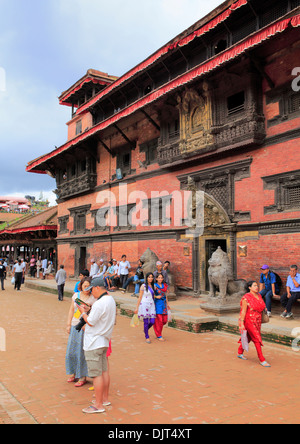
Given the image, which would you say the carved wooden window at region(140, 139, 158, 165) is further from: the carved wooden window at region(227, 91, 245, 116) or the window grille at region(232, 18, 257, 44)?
the window grille at region(232, 18, 257, 44)

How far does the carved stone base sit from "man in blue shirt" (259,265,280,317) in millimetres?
776

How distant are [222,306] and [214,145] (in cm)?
598

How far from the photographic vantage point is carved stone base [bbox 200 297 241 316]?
32.7 ft

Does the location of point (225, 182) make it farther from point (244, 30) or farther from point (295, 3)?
point (295, 3)

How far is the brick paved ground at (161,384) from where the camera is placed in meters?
4.36

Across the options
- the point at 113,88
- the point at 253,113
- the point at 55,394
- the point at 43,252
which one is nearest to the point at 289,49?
the point at 253,113

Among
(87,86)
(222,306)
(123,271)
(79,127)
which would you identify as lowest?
(222,306)

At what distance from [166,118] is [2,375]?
12.9 m

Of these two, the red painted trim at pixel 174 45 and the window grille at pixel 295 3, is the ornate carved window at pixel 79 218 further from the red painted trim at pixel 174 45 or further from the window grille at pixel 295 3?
the window grille at pixel 295 3

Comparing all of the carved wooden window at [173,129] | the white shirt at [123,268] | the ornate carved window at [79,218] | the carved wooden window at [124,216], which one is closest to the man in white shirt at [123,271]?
the white shirt at [123,268]

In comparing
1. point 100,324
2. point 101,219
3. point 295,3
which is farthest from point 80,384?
point 101,219

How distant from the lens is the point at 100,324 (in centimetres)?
448

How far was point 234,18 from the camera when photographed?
12914 millimetres

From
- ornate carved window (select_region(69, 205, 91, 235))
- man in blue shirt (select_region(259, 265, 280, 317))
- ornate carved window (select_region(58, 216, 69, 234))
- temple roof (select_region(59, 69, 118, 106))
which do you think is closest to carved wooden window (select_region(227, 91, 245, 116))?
man in blue shirt (select_region(259, 265, 280, 317))
